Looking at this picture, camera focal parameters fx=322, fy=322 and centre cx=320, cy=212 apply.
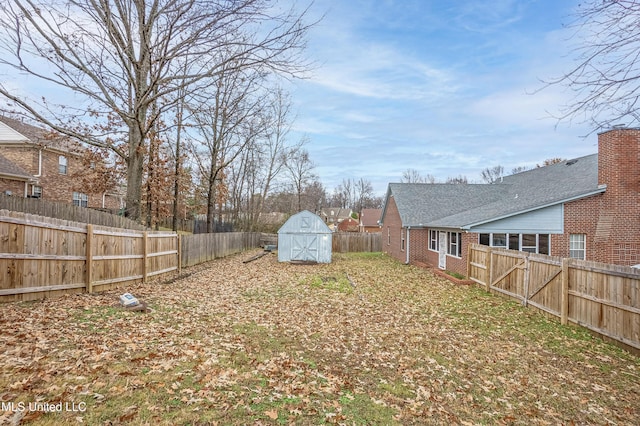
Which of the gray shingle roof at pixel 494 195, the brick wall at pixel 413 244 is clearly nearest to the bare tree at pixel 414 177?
the brick wall at pixel 413 244

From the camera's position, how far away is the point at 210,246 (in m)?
20.2

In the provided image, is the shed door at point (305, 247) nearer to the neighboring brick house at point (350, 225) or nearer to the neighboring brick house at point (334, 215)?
the neighboring brick house at point (350, 225)

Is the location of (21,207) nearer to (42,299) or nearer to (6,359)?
(42,299)

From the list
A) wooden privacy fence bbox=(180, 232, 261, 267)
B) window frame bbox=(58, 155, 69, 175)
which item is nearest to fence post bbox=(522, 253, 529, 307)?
wooden privacy fence bbox=(180, 232, 261, 267)

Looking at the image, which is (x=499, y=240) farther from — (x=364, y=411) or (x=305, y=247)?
(x=364, y=411)

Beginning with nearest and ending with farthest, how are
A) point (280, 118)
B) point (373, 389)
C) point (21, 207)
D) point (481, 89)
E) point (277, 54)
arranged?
1. point (373, 389)
2. point (277, 54)
3. point (21, 207)
4. point (481, 89)
5. point (280, 118)

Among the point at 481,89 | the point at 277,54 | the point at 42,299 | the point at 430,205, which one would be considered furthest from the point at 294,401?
the point at 430,205

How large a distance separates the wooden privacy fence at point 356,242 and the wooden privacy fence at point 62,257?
70.9 feet

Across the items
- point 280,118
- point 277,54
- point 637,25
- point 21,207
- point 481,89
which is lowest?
point 21,207

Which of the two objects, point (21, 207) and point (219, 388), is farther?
point (21, 207)

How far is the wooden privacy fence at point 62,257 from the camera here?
637 cm

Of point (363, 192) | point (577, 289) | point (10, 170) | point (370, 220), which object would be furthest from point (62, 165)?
point (363, 192)

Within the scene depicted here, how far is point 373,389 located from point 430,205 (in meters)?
20.1

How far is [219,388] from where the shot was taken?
4051 millimetres
